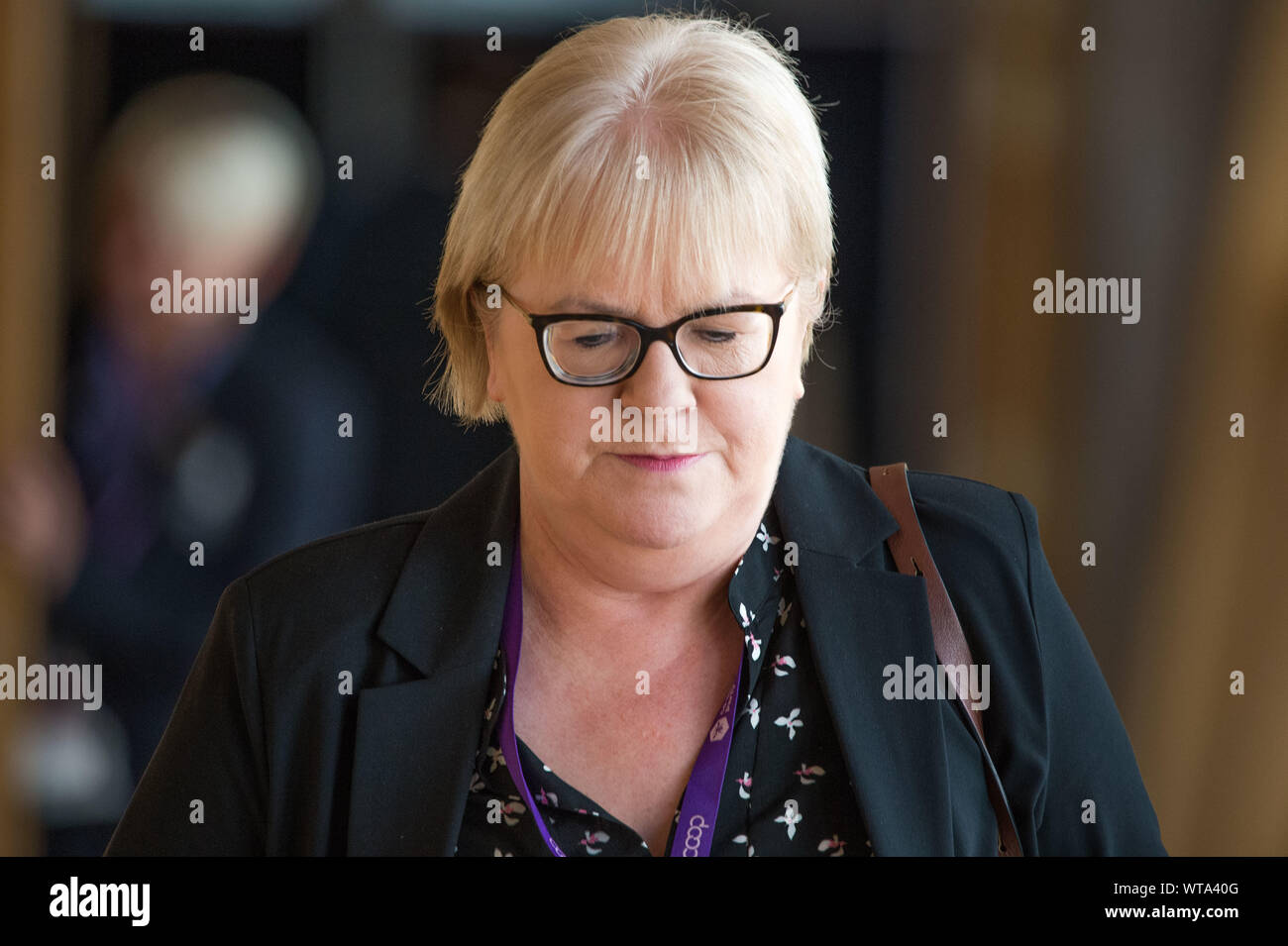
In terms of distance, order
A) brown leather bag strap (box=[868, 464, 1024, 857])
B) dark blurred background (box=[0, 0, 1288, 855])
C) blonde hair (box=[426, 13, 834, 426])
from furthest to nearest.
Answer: dark blurred background (box=[0, 0, 1288, 855]) → brown leather bag strap (box=[868, 464, 1024, 857]) → blonde hair (box=[426, 13, 834, 426])

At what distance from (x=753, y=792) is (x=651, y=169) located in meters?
0.63

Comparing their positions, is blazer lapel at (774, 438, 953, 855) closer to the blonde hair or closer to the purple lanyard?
the purple lanyard

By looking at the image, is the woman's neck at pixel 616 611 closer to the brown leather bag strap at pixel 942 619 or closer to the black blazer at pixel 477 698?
the black blazer at pixel 477 698

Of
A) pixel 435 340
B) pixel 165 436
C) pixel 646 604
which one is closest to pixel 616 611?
pixel 646 604

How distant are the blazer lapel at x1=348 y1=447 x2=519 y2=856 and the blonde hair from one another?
32 cm

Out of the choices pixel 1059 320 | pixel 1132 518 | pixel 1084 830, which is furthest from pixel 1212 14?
pixel 1084 830

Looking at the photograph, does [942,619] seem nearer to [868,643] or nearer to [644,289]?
[868,643]

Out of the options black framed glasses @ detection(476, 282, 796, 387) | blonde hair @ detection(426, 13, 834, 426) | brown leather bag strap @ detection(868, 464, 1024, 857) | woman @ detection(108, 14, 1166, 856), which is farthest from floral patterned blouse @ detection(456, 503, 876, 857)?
blonde hair @ detection(426, 13, 834, 426)

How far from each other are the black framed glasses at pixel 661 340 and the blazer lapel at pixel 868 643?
232 millimetres

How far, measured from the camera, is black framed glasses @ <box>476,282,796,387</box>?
3.66ft

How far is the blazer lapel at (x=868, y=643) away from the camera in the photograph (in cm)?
115

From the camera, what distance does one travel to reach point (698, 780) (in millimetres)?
1170

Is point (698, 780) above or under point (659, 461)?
under

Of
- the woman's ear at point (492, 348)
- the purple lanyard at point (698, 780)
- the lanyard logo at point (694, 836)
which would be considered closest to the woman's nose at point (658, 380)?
the woman's ear at point (492, 348)
